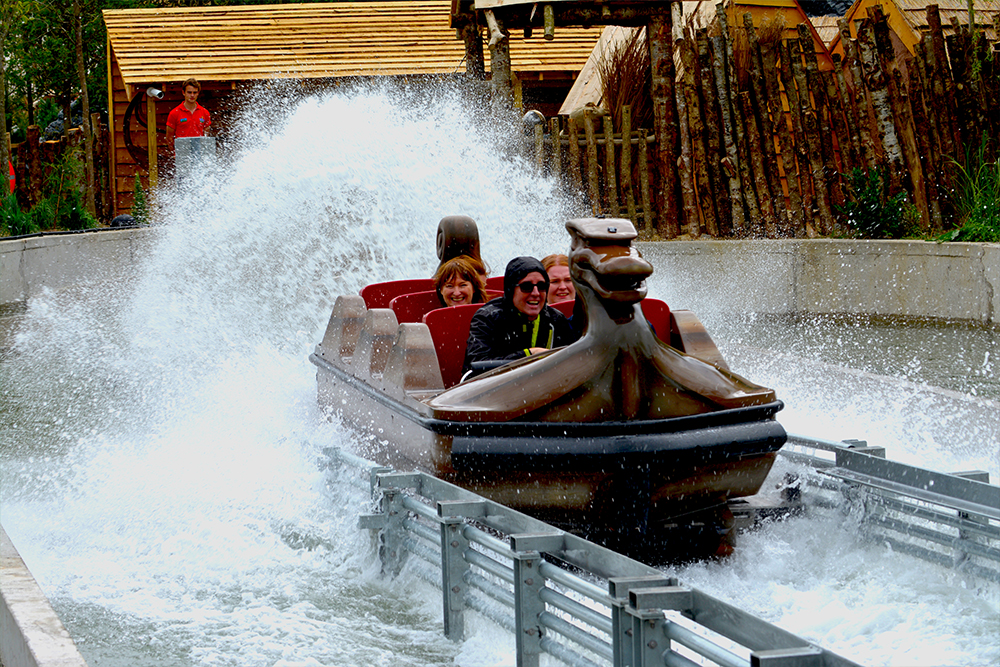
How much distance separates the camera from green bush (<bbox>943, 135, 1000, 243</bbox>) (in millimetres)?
10242

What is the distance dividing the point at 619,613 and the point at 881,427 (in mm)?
4158

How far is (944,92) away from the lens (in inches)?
439

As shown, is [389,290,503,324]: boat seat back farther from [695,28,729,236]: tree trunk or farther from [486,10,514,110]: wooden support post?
[486,10,514,110]: wooden support post

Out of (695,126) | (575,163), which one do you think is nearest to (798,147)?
(695,126)

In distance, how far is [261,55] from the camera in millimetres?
19094

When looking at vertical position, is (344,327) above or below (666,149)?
below

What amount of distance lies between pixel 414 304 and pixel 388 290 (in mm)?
656

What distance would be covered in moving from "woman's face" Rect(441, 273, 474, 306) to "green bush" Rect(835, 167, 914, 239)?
20.6 ft

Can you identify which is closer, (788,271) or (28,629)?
(28,629)

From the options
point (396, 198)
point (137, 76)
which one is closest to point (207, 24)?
point (137, 76)

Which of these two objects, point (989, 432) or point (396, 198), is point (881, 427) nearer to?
point (989, 432)

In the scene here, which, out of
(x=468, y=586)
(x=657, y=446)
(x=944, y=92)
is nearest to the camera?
(x=468, y=586)

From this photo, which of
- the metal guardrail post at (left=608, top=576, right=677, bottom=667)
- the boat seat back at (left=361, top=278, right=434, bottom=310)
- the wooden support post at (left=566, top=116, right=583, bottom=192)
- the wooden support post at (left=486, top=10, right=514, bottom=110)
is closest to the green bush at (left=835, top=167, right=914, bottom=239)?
the wooden support post at (left=566, top=116, right=583, bottom=192)

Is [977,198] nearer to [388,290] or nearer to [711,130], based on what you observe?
[711,130]
